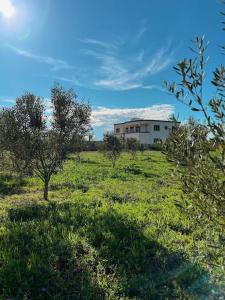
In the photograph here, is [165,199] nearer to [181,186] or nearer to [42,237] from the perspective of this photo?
[42,237]

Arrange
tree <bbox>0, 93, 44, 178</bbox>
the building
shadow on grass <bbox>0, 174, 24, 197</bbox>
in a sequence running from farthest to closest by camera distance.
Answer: the building < shadow on grass <bbox>0, 174, 24, 197</bbox> < tree <bbox>0, 93, 44, 178</bbox>

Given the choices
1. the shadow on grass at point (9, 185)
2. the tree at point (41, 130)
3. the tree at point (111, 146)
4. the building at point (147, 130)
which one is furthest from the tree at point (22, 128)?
the building at point (147, 130)

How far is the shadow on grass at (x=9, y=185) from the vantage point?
20.2 metres

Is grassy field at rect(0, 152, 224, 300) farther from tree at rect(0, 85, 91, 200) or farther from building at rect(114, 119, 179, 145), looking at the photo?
building at rect(114, 119, 179, 145)

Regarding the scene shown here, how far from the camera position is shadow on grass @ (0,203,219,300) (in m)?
7.23

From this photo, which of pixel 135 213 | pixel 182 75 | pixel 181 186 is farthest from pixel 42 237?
pixel 182 75

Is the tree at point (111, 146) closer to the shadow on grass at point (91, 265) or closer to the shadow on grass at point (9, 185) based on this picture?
the shadow on grass at point (9, 185)

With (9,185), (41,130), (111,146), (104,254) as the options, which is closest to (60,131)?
(41,130)

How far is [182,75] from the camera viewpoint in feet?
11.4

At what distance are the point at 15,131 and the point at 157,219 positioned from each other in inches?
343

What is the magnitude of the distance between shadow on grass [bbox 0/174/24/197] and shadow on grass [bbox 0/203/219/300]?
353 inches

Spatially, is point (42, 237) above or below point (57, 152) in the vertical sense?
below

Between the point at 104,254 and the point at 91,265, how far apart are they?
23.1 inches

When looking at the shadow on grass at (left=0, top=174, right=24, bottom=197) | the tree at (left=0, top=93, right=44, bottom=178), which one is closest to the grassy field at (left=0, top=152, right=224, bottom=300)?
the tree at (left=0, top=93, right=44, bottom=178)
